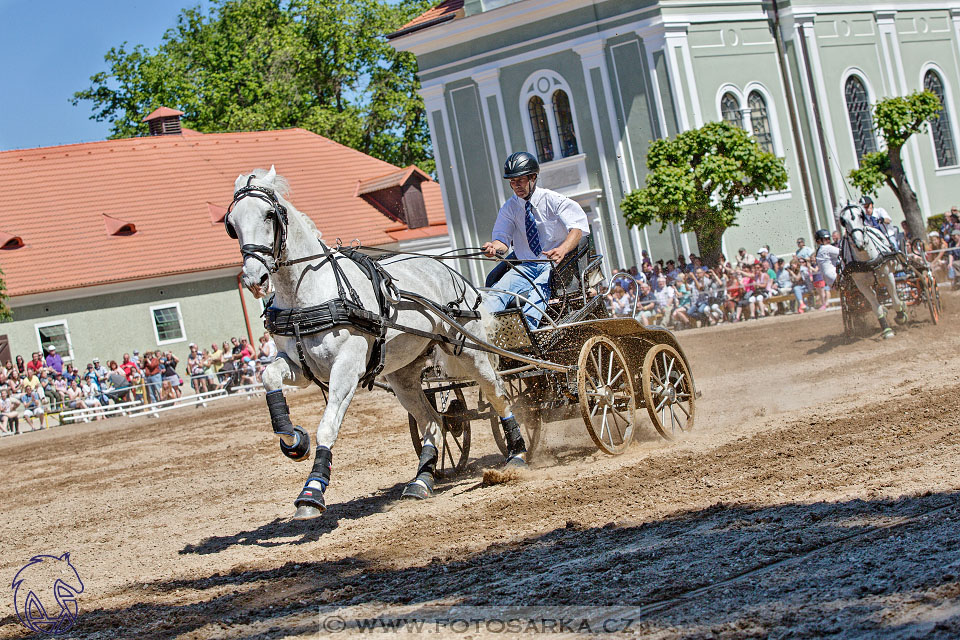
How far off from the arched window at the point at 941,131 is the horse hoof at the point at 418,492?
27.6 m

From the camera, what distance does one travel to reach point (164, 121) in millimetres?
40062

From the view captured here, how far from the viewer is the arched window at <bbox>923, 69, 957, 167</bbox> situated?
31.4 m

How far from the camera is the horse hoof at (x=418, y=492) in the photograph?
798 cm

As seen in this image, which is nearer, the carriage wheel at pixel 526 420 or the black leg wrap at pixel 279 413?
the black leg wrap at pixel 279 413

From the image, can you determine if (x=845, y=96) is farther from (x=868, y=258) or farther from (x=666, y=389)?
(x=666, y=389)

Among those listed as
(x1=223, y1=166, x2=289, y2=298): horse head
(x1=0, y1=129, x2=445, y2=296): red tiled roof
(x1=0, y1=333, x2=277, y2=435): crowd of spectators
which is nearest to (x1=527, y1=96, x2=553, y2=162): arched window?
(x1=0, y1=129, x2=445, y2=296): red tiled roof

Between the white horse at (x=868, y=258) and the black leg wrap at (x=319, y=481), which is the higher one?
the white horse at (x=868, y=258)

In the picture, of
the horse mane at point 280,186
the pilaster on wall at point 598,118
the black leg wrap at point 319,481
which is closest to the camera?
the black leg wrap at point 319,481

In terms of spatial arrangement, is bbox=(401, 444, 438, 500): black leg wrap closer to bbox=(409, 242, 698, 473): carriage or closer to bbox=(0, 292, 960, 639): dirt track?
bbox=(0, 292, 960, 639): dirt track

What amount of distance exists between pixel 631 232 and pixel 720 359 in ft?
40.2

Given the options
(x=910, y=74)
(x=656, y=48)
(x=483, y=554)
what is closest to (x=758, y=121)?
(x=656, y=48)

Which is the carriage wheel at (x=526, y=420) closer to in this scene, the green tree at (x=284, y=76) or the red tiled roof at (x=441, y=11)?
the red tiled roof at (x=441, y=11)

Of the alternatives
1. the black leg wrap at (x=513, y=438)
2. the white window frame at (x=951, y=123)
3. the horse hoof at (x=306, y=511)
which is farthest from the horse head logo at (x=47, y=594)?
the white window frame at (x=951, y=123)

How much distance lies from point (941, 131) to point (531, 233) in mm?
26561
